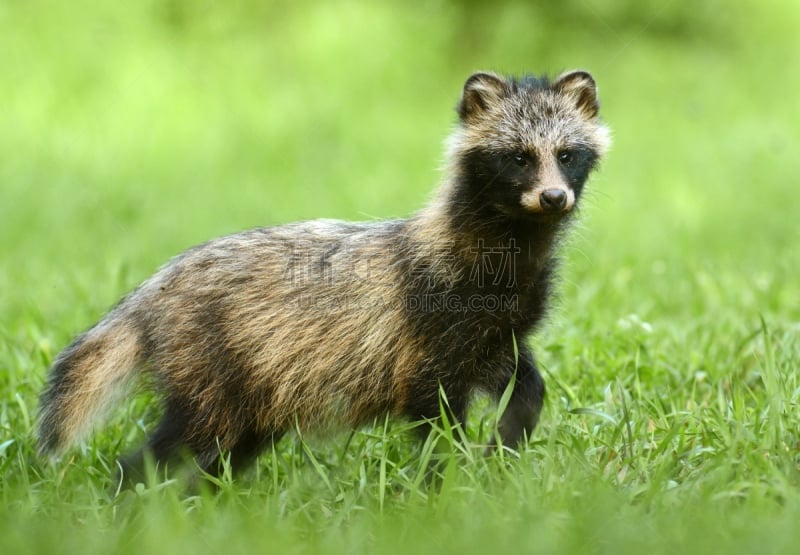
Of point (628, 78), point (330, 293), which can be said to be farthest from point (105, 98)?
point (330, 293)

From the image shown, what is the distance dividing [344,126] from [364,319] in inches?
313

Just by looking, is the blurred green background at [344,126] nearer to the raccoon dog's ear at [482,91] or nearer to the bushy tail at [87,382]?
the bushy tail at [87,382]

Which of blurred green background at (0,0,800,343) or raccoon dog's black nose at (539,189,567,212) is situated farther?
blurred green background at (0,0,800,343)

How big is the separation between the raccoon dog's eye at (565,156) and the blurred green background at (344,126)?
208 centimetres

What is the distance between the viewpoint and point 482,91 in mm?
4777

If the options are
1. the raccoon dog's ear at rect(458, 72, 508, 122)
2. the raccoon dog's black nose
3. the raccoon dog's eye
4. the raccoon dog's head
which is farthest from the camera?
the raccoon dog's ear at rect(458, 72, 508, 122)

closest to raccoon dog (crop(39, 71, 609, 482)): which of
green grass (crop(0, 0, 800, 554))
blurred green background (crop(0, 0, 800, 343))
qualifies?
green grass (crop(0, 0, 800, 554))

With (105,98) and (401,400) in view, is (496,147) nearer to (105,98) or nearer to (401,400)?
(401,400)

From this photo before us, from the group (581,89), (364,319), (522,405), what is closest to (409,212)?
(581,89)

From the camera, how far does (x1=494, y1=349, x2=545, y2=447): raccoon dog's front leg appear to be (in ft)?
15.0

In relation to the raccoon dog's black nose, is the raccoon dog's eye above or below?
above

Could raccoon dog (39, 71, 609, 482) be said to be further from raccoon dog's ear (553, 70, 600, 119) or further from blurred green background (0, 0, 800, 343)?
blurred green background (0, 0, 800, 343)

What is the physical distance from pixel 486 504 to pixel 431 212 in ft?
5.59

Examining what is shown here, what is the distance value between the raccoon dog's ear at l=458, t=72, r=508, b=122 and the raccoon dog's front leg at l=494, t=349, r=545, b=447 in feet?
3.86
